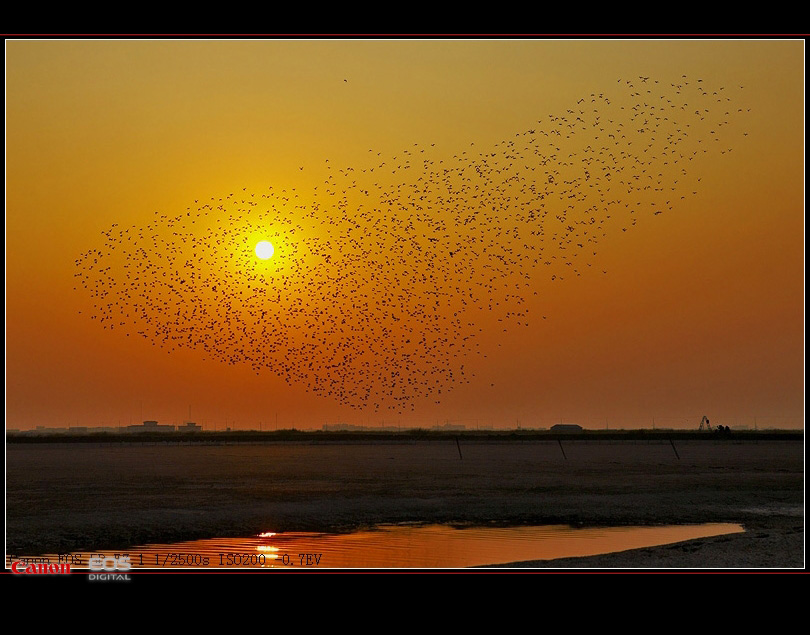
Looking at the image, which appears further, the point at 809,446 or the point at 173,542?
the point at 173,542

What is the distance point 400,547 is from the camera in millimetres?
33281

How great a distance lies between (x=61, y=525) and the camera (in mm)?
38375

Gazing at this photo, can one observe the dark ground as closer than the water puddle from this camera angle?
No

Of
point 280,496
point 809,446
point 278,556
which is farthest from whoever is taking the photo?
point 280,496

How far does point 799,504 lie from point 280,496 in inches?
1041

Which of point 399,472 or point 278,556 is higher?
point 399,472

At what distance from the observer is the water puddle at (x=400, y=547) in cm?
2995

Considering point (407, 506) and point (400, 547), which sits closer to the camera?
point (400, 547)

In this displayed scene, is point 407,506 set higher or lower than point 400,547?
higher

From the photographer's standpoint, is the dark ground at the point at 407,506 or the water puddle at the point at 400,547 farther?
the dark ground at the point at 407,506

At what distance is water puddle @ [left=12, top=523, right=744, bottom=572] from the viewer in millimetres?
29953

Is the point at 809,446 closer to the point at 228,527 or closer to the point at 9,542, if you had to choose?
the point at 228,527
